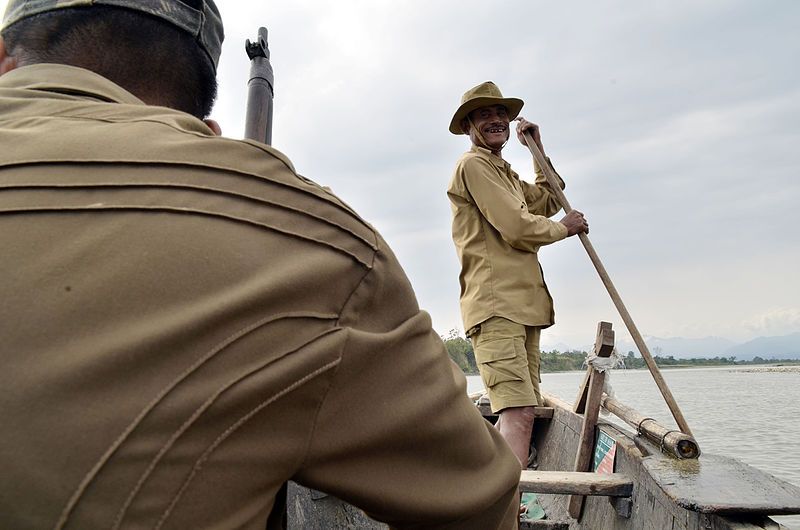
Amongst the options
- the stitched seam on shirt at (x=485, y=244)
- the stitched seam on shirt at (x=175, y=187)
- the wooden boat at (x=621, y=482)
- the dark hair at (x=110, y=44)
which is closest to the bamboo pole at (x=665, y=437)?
the wooden boat at (x=621, y=482)

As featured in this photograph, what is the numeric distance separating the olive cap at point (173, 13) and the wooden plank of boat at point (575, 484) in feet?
7.42

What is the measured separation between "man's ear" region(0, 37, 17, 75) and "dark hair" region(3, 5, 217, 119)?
2cm

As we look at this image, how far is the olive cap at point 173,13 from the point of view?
1.00 metres

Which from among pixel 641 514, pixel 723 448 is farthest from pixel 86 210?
pixel 723 448

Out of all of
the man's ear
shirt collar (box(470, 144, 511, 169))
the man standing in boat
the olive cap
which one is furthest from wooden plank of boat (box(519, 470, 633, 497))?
the man's ear

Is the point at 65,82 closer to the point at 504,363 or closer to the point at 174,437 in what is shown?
the point at 174,437

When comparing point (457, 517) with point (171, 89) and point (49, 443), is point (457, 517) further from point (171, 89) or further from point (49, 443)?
point (171, 89)

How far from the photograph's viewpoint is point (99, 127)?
0.74 meters

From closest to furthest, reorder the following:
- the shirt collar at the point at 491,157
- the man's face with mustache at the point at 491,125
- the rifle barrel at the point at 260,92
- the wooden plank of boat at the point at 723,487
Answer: the wooden plank of boat at the point at 723,487 → the rifle barrel at the point at 260,92 → the shirt collar at the point at 491,157 → the man's face with mustache at the point at 491,125

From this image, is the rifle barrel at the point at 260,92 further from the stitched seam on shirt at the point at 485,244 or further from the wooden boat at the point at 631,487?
the wooden boat at the point at 631,487

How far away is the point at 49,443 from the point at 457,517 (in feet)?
1.68

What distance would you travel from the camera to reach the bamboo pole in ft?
8.86

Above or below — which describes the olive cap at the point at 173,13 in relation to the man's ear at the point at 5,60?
above

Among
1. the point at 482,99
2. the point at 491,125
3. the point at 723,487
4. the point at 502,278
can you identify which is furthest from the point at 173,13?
the point at 491,125
